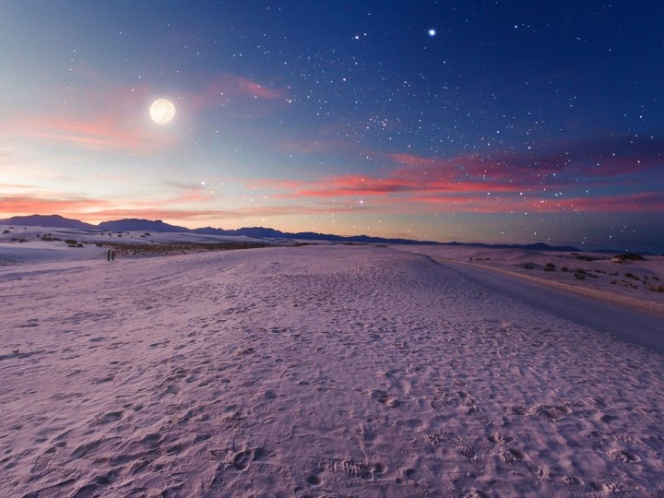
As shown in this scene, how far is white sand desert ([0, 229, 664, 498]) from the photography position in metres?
4.23

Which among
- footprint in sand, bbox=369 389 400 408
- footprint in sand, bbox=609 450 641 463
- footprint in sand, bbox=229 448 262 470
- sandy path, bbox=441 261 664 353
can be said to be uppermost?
footprint in sand, bbox=229 448 262 470

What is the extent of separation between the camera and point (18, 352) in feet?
27.2

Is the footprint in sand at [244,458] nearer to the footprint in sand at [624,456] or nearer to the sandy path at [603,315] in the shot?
the footprint in sand at [624,456]

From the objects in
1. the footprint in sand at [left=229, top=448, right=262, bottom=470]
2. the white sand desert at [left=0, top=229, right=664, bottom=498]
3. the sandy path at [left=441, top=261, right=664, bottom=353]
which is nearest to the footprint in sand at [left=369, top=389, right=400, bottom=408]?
the white sand desert at [left=0, top=229, right=664, bottom=498]

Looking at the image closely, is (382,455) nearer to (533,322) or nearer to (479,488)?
(479,488)

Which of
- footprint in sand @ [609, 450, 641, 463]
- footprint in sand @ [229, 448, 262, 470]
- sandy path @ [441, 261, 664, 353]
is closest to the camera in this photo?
footprint in sand @ [229, 448, 262, 470]

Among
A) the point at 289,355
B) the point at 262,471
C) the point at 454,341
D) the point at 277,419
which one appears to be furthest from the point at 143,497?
the point at 454,341

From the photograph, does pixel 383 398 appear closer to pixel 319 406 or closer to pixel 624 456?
pixel 319 406

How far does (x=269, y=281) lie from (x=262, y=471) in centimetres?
1574

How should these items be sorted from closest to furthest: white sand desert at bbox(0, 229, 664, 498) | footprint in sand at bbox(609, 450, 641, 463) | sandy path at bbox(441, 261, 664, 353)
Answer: white sand desert at bbox(0, 229, 664, 498) → footprint in sand at bbox(609, 450, 641, 463) → sandy path at bbox(441, 261, 664, 353)

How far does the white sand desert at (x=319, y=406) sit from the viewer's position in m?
4.23

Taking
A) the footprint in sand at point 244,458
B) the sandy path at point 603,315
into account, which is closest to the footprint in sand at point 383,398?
the footprint in sand at point 244,458

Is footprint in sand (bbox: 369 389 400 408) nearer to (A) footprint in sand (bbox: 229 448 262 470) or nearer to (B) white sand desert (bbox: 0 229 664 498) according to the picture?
(B) white sand desert (bbox: 0 229 664 498)

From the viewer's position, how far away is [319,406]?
5875 mm
